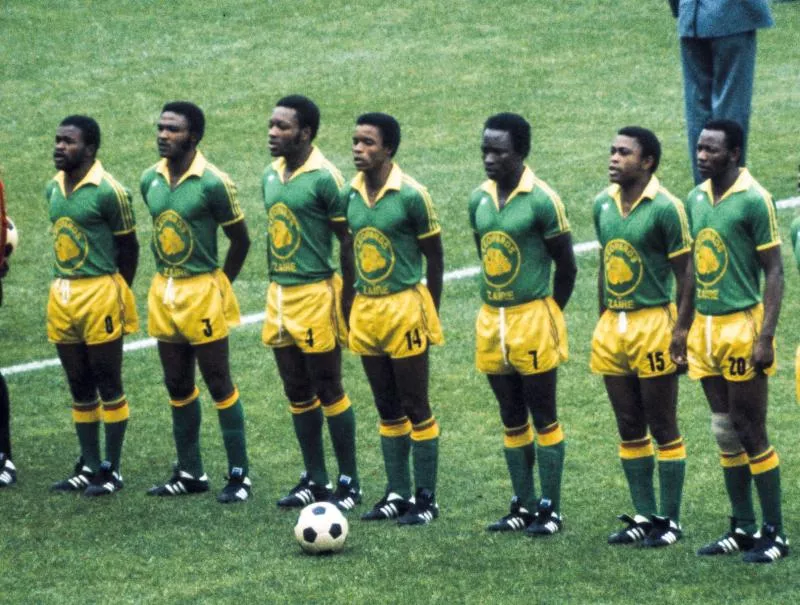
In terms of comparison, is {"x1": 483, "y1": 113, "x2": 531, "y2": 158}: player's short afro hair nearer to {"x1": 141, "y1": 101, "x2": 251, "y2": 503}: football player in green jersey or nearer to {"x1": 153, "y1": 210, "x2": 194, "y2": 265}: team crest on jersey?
{"x1": 141, "y1": 101, "x2": 251, "y2": 503}: football player in green jersey

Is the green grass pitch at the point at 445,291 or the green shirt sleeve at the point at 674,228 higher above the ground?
the green shirt sleeve at the point at 674,228

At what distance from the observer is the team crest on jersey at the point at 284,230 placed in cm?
1176

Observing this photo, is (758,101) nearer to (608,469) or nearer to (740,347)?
(608,469)

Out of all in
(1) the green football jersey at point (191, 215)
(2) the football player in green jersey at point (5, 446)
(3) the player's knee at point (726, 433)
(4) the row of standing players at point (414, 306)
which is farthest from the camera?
(2) the football player in green jersey at point (5, 446)

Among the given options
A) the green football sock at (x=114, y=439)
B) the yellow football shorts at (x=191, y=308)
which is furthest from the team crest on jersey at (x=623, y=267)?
the green football sock at (x=114, y=439)

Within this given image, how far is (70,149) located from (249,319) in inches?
176

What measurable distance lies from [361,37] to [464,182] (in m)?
5.43

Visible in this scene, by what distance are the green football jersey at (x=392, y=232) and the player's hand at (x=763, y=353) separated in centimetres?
215

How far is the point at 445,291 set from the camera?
1678 centimetres

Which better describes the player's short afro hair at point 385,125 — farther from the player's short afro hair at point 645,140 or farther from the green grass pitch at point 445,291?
→ the green grass pitch at point 445,291

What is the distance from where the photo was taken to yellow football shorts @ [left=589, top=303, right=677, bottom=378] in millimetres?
10703

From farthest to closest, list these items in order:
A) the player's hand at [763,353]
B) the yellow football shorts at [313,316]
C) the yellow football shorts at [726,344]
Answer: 1. the yellow football shorts at [313,316]
2. the yellow football shorts at [726,344]
3. the player's hand at [763,353]

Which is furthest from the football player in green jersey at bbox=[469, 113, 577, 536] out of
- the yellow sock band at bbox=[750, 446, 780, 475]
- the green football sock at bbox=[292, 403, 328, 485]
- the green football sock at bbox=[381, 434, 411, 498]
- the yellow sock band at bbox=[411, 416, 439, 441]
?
the green football sock at bbox=[292, 403, 328, 485]

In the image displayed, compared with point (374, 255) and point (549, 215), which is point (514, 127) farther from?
point (374, 255)
